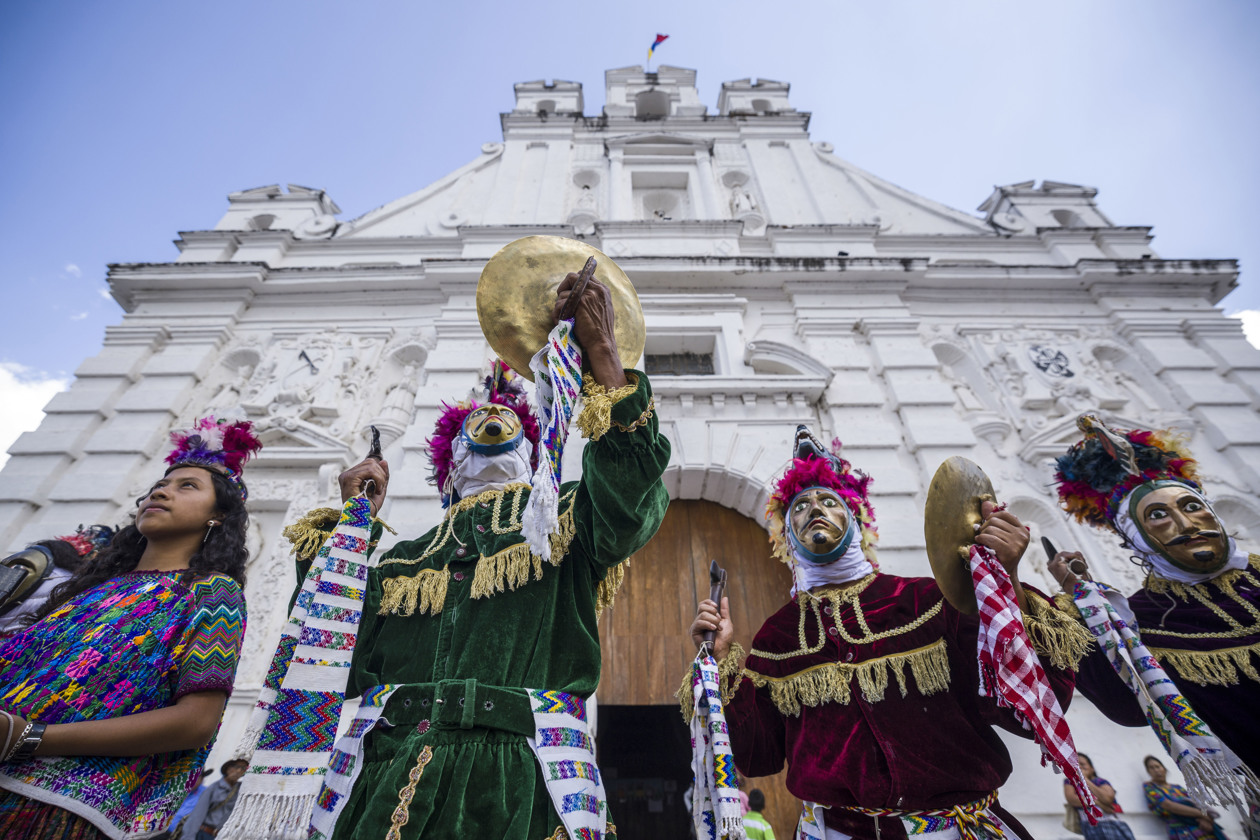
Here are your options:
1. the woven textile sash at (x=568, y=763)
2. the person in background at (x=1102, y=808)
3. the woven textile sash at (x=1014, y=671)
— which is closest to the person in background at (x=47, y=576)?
the woven textile sash at (x=568, y=763)

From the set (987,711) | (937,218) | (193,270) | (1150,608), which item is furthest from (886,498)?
(193,270)

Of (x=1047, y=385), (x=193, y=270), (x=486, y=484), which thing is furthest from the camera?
(x=193, y=270)

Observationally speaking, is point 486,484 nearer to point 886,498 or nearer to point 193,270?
point 886,498

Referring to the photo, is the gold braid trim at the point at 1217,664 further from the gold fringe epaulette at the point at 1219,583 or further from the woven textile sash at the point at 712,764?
the woven textile sash at the point at 712,764

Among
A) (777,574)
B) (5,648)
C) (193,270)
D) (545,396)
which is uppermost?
(193,270)

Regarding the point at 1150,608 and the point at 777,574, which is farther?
the point at 777,574

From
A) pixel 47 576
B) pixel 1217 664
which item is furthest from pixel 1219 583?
pixel 47 576

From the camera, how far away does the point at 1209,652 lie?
266cm

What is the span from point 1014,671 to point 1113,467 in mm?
1898

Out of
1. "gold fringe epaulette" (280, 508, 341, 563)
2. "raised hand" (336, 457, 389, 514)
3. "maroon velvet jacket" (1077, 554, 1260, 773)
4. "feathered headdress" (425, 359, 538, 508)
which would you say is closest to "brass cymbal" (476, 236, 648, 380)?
"raised hand" (336, 457, 389, 514)

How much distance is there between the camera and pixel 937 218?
32.1 ft

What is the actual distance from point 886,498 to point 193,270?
366 inches

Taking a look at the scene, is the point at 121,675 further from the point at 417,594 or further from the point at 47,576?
the point at 47,576

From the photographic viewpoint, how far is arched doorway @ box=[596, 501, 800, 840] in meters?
5.17
